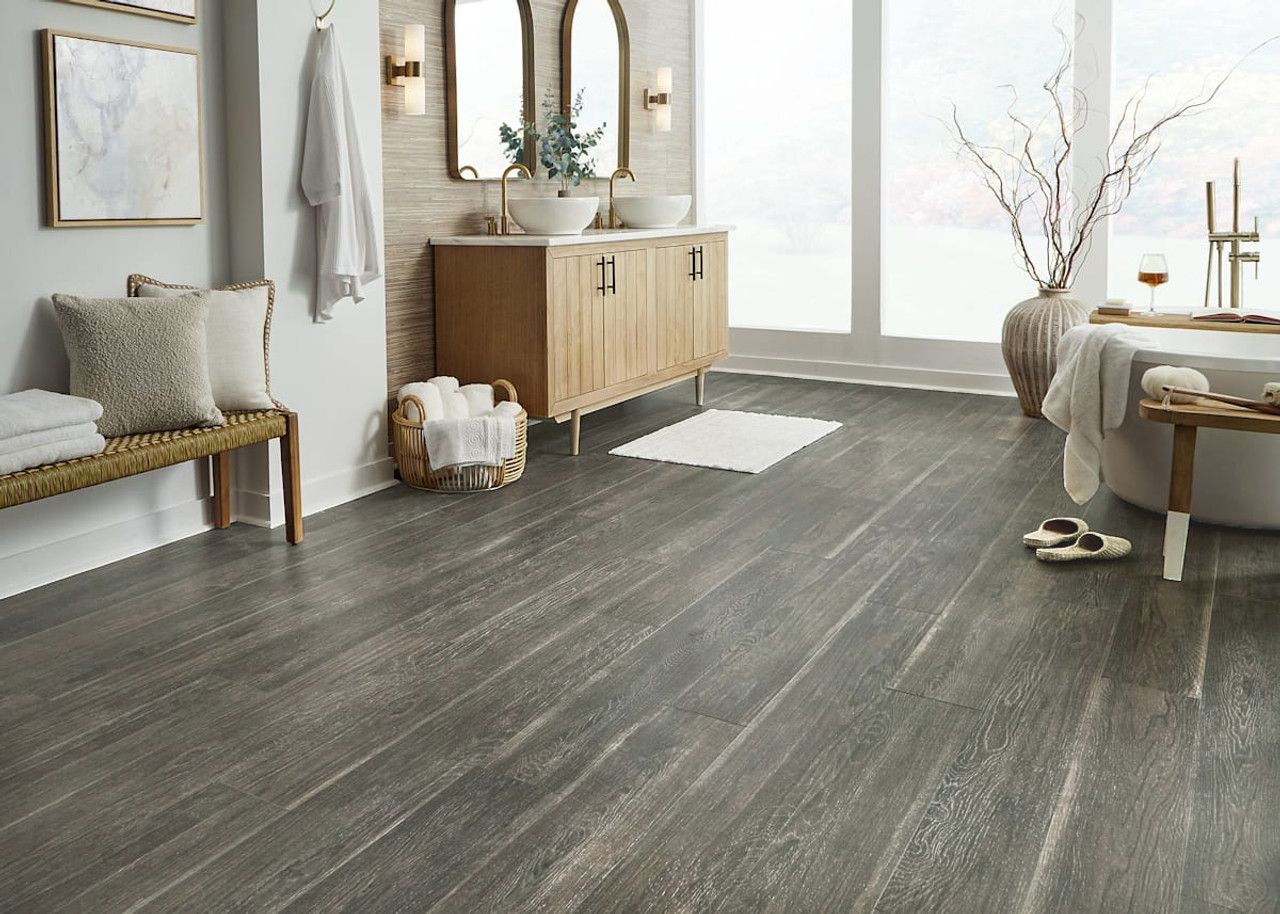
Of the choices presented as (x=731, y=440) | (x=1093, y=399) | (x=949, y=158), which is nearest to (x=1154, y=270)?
(x=1093, y=399)

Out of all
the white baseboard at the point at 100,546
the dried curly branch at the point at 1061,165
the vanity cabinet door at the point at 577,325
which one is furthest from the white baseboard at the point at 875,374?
the white baseboard at the point at 100,546

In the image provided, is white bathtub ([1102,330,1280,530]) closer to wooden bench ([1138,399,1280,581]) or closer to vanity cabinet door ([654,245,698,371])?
wooden bench ([1138,399,1280,581])

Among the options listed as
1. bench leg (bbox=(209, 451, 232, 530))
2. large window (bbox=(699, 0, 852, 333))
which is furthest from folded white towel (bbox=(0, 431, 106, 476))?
large window (bbox=(699, 0, 852, 333))

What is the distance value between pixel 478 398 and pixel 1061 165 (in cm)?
332

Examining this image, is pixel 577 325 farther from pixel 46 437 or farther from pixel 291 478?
pixel 46 437

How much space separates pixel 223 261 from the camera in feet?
12.8

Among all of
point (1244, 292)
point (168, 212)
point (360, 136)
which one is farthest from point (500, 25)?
point (1244, 292)

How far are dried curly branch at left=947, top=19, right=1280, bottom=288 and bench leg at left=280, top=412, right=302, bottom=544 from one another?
3691 millimetres

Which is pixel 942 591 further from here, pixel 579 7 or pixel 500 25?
pixel 579 7

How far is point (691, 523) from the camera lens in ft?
13.0

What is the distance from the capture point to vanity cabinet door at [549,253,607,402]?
185 inches

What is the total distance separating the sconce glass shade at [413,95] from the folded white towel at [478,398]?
1.09 meters

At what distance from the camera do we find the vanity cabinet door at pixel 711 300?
584cm

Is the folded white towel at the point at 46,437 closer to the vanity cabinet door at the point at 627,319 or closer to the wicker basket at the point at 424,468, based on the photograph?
the wicker basket at the point at 424,468
